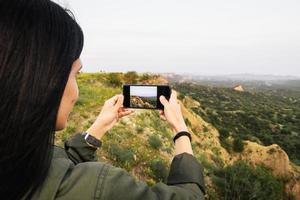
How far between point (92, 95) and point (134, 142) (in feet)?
14.4

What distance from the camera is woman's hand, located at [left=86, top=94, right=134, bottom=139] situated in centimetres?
240

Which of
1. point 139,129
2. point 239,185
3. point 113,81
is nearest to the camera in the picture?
point 139,129

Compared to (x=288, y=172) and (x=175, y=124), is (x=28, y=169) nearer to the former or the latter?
(x=175, y=124)

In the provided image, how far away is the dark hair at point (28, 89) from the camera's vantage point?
1.28 m

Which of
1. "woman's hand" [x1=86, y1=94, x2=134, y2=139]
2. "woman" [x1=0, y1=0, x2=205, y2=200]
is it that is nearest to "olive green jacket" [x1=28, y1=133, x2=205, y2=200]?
"woman" [x1=0, y1=0, x2=205, y2=200]

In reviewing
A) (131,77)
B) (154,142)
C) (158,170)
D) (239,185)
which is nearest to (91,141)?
(158,170)

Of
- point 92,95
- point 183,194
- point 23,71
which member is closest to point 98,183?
point 183,194

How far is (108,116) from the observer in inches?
98.7

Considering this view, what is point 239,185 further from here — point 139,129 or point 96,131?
point 96,131

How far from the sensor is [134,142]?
930 cm

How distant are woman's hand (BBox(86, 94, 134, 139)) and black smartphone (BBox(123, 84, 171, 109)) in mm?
117

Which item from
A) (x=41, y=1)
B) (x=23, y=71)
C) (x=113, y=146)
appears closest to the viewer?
(x=23, y=71)

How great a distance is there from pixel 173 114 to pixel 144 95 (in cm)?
66

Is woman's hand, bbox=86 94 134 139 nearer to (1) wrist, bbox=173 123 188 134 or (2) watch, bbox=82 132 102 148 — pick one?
(2) watch, bbox=82 132 102 148
